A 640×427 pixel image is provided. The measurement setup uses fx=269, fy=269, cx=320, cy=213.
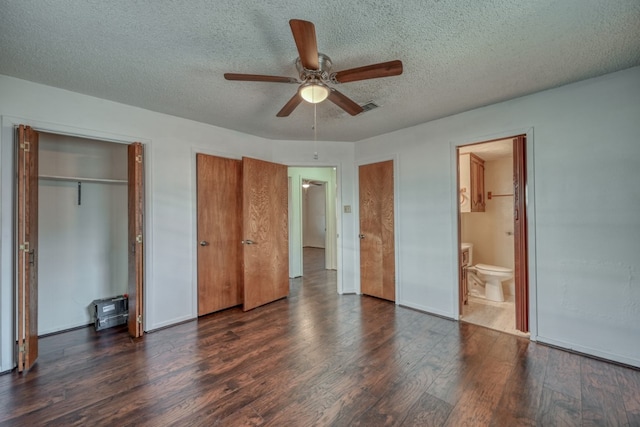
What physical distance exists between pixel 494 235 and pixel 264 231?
3695 mm

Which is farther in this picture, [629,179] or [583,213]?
[583,213]

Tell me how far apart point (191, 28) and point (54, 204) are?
8.73ft

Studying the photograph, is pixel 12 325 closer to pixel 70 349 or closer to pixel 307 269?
pixel 70 349

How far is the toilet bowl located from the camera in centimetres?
369

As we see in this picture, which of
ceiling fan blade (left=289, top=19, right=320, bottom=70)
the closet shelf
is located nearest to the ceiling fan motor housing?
ceiling fan blade (left=289, top=19, right=320, bottom=70)

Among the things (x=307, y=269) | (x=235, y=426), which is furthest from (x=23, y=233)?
(x=307, y=269)

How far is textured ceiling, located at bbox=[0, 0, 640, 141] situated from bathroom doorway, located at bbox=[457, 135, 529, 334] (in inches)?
36.1

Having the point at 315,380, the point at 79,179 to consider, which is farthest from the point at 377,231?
the point at 79,179

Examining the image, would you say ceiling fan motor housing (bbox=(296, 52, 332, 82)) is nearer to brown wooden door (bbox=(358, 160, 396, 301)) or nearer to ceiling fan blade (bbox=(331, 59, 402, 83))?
ceiling fan blade (bbox=(331, 59, 402, 83))

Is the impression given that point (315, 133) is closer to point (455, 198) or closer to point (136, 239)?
point (455, 198)

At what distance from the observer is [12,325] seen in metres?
2.19

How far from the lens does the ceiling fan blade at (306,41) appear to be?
1.30 meters

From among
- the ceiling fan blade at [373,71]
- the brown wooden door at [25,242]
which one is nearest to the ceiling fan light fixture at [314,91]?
the ceiling fan blade at [373,71]

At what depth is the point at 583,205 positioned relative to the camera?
2352 mm
